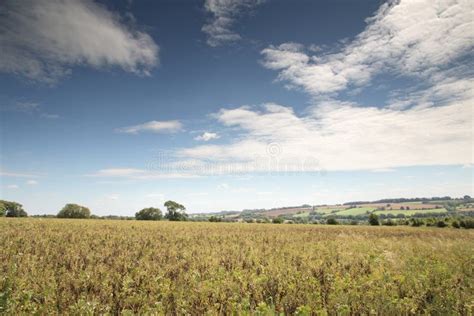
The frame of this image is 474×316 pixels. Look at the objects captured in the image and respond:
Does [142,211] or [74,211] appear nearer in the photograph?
[74,211]

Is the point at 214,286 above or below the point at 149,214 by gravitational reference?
above

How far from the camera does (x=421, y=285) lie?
700 centimetres

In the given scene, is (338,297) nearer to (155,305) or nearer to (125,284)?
(155,305)

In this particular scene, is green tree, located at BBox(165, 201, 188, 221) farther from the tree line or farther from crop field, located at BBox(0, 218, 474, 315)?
crop field, located at BBox(0, 218, 474, 315)

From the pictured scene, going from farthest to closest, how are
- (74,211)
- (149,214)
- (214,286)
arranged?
(149,214) < (74,211) < (214,286)

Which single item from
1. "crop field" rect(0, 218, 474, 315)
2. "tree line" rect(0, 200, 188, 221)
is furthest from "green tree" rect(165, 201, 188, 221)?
"crop field" rect(0, 218, 474, 315)

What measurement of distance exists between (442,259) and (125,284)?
12156 mm

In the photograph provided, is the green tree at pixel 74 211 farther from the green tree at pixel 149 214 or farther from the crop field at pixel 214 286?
the crop field at pixel 214 286

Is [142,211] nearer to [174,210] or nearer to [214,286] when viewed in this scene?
[174,210]

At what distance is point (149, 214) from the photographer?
98188 millimetres

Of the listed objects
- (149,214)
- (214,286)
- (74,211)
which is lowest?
(149,214)

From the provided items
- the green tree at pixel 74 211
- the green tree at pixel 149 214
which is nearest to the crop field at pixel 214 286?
the green tree at pixel 74 211

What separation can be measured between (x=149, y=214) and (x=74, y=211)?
2374cm

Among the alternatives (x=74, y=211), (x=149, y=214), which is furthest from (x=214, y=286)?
(x=149, y=214)
